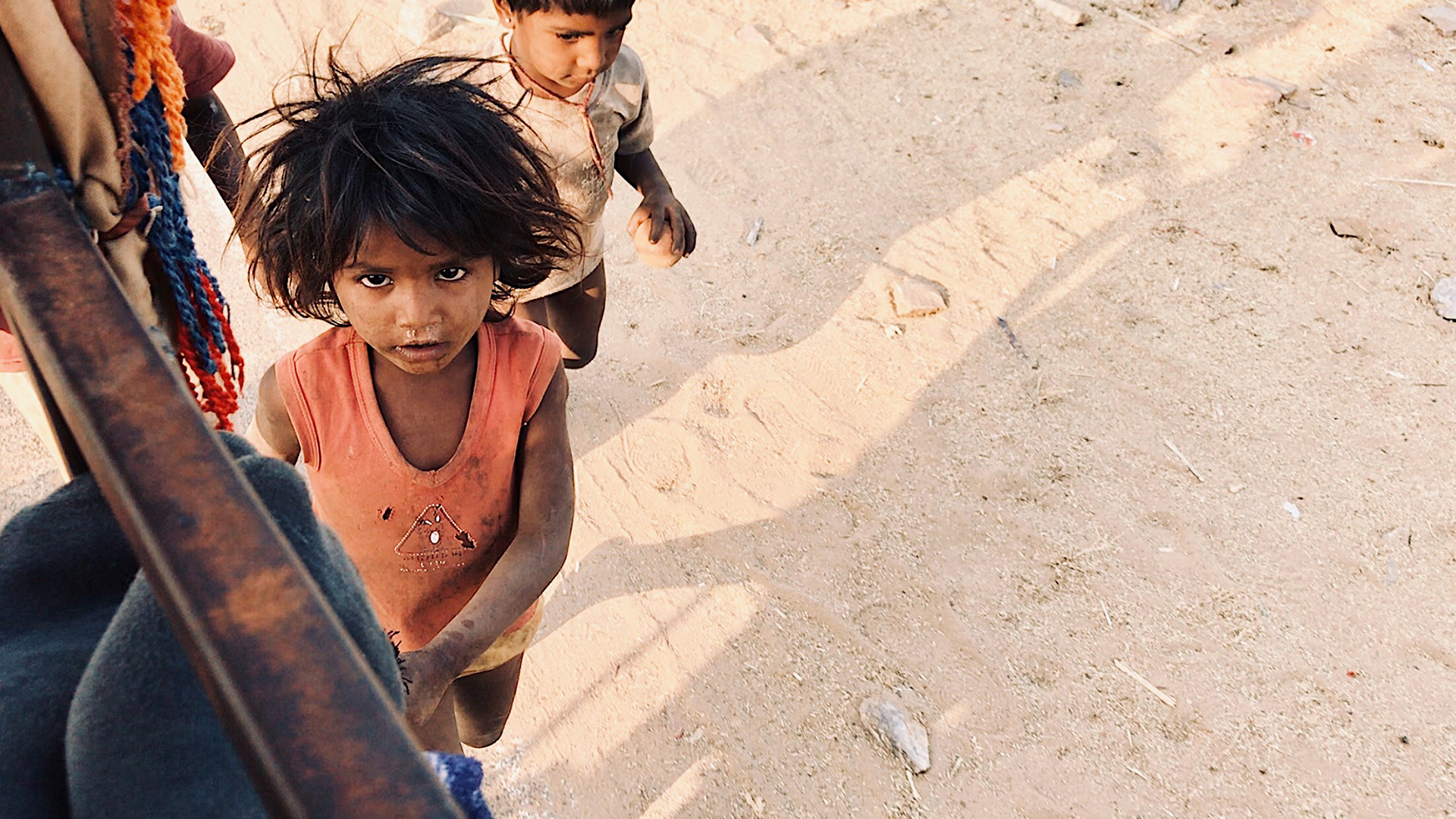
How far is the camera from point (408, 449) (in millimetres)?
1625

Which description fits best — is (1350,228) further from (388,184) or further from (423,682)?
(423,682)

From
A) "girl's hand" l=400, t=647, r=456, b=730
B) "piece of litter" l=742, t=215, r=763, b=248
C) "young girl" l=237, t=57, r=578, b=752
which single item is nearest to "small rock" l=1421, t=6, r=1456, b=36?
"piece of litter" l=742, t=215, r=763, b=248

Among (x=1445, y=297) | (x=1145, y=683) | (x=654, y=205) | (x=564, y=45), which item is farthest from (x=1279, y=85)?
(x=564, y=45)

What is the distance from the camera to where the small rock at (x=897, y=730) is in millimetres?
2607

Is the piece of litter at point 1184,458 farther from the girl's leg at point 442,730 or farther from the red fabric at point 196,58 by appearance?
the red fabric at point 196,58

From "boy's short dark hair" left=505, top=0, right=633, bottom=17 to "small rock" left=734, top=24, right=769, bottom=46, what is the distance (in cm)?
320

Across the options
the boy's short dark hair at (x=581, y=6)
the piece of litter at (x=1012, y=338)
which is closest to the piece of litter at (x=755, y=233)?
the piece of litter at (x=1012, y=338)

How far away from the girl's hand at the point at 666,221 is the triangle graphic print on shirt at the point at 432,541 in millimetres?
995

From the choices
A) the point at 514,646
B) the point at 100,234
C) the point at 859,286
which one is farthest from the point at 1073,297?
the point at 100,234

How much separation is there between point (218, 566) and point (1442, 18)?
6.46 m

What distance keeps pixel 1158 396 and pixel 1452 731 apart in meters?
1.33

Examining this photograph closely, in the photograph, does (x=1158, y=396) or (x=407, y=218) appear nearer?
(x=407, y=218)

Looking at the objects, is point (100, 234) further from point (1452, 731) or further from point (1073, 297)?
point (1073, 297)

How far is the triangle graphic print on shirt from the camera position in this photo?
1.65 m
